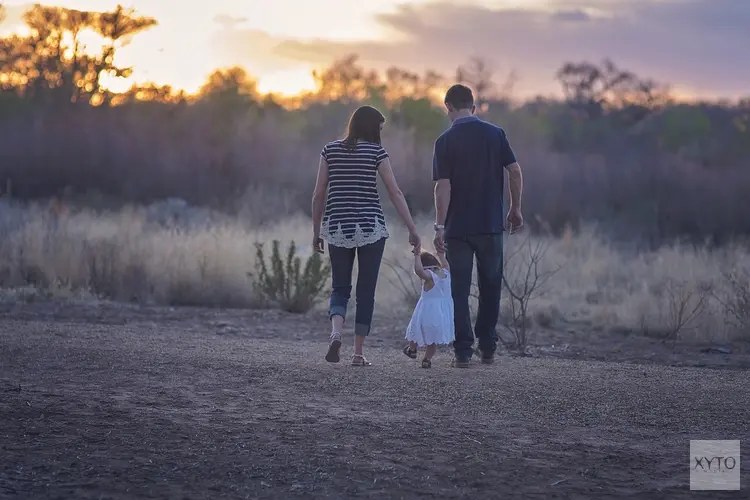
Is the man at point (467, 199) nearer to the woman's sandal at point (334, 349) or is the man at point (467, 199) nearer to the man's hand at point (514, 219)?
the man's hand at point (514, 219)

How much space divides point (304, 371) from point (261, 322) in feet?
14.6

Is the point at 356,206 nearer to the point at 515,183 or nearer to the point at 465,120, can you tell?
the point at 465,120

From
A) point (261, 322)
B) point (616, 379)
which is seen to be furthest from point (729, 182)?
point (616, 379)

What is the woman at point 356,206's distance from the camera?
7750 mm

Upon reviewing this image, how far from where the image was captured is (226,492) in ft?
15.4

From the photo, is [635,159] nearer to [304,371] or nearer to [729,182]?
[729,182]

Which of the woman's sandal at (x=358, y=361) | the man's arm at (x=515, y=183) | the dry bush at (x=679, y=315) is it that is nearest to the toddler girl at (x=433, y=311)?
the woman's sandal at (x=358, y=361)

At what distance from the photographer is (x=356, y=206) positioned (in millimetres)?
7785

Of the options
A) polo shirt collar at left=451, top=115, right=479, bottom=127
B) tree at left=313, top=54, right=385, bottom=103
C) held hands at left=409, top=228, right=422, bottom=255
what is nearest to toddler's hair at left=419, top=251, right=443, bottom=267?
held hands at left=409, top=228, right=422, bottom=255

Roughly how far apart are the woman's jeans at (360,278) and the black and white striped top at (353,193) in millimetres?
93

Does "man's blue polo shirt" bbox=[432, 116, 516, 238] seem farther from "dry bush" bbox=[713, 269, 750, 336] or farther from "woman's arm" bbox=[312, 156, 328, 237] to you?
"dry bush" bbox=[713, 269, 750, 336]

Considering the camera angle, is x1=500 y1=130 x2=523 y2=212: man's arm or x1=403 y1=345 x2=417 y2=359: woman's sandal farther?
x1=403 y1=345 x2=417 y2=359: woman's sandal

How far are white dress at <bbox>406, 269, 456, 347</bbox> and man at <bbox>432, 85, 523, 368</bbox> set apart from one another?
0.08 metres

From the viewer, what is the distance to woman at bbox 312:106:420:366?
7.75 m
